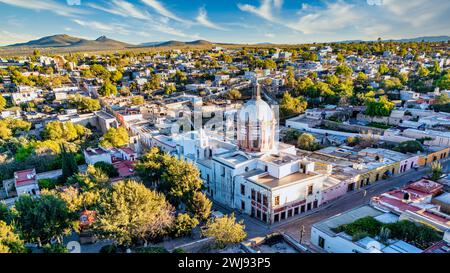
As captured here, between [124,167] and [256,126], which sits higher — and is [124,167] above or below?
below

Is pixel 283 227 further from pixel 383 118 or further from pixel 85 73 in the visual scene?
pixel 85 73

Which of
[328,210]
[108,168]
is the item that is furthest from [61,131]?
[328,210]

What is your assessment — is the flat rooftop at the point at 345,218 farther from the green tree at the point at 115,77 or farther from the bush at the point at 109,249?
the green tree at the point at 115,77

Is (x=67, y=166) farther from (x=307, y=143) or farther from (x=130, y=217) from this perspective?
(x=307, y=143)
